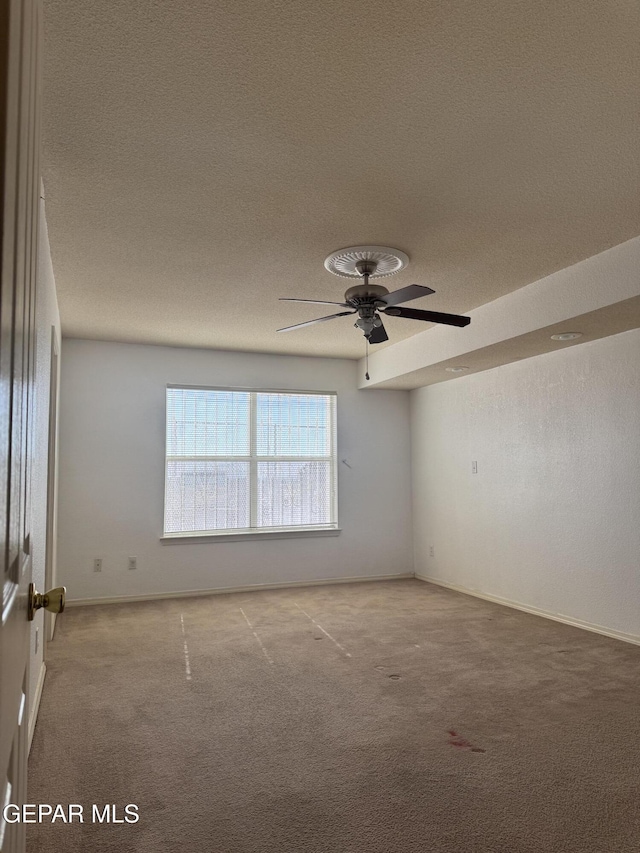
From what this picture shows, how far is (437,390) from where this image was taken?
639 cm

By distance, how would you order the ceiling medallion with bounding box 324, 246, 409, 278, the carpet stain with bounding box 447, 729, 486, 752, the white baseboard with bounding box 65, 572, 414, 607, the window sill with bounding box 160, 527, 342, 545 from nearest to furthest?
the carpet stain with bounding box 447, 729, 486, 752 → the ceiling medallion with bounding box 324, 246, 409, 278 → the white baseboard with bounding box 65, 572, 414, 607 → the window sill with bounding box 160, 527, 342, 545

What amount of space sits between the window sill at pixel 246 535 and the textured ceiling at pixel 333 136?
108 inches

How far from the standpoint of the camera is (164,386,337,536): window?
19.3 ft

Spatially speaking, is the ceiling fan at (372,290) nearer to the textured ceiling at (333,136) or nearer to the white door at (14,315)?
the textured ceiling at (333,136)

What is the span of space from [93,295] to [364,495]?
3626mm

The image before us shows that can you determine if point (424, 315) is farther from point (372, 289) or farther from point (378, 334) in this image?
point (378, 334)

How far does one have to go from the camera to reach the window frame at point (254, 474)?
5.82m

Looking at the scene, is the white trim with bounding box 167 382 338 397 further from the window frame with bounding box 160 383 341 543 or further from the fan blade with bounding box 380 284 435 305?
the fan blade with bounding box 380 284 435 305

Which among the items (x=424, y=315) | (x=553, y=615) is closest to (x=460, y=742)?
(x=424, y=315)

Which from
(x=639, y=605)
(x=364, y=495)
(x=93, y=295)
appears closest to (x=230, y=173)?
(x=93, y=295)

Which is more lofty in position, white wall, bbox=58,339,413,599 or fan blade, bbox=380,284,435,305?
fan blade, bbox=380,284,435,305

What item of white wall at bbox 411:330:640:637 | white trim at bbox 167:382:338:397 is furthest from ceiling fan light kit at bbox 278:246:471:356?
white trim at bbox 167:382:338:397

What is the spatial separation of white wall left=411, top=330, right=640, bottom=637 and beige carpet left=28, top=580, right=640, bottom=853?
0.49 metres

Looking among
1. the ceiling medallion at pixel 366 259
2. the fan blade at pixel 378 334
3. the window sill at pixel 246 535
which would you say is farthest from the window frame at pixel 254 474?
the ceiling medallion at pixel 366 259
